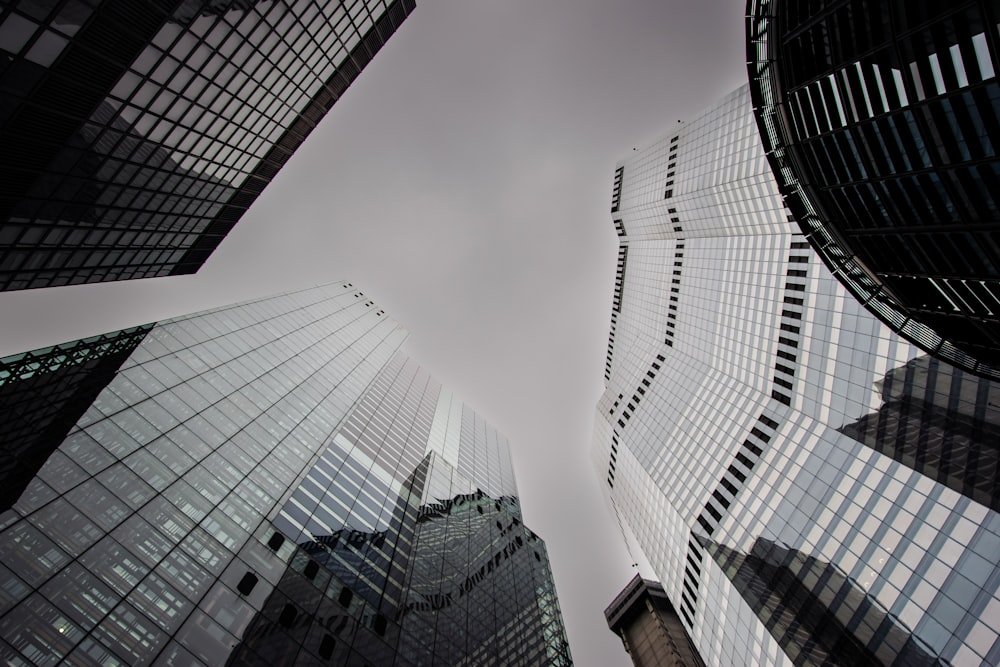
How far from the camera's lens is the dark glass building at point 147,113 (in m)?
20.0

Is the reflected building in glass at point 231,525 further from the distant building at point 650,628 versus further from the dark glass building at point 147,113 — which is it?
the distant building at point 650,628

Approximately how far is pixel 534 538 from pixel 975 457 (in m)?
42.1

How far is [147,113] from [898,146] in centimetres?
3686

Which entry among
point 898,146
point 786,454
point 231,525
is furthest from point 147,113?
point 786,454

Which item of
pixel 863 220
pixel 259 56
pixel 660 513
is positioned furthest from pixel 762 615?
pixel 259 56

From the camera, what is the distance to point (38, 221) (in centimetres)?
2658

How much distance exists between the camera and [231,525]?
24.4 meters

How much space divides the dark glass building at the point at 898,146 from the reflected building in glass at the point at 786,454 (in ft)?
31.1

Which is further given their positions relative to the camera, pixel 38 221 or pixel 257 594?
pixel 38 221

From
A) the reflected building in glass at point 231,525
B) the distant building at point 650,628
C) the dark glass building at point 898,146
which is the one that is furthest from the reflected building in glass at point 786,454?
the distant building at point 650,628

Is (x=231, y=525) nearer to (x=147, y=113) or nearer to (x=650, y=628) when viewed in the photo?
(x=147, y=113)

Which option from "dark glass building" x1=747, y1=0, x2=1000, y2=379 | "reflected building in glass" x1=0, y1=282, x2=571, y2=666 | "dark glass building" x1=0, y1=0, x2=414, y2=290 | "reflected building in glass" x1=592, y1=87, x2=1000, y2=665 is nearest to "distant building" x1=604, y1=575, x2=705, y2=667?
"reflected building in glass" x1=592, y1=87, x2=1000, y2=665

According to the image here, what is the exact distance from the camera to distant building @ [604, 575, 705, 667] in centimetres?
11309

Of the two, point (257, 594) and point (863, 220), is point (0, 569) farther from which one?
point (863, 220)
